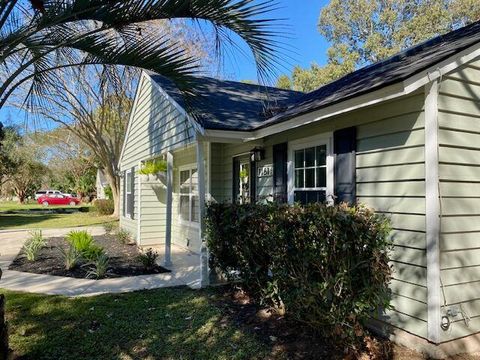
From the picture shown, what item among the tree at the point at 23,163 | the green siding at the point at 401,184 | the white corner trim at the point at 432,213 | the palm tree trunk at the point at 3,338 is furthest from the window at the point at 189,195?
the tree at the point at 23,163

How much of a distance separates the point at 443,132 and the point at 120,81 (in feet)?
11.5

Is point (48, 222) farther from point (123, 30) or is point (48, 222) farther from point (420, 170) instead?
point (420, 170)

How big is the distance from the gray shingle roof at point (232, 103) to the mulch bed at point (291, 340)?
271 cm

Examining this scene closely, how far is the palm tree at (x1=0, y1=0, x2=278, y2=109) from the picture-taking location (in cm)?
328

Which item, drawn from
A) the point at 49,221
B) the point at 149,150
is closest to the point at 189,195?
the point at 149,150

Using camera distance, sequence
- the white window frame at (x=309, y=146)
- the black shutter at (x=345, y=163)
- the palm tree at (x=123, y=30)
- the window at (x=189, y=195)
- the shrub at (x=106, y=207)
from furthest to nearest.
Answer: the shrub at (x=106, y=207) → the window at (x=189, y=195) → the white window frame at (x=309, y=146) → the black shutter at (x=345, y=163) → the palm tree at (x=123, y=30)

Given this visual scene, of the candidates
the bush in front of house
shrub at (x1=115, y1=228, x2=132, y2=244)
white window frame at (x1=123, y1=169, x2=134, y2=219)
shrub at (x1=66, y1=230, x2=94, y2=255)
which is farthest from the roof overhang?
white window frame at (x1=123, y1=169, x2=134, y2=219)

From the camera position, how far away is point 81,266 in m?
8.01

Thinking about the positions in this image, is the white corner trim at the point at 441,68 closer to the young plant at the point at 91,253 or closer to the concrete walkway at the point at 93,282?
the concrete walkway at the point at 93,282

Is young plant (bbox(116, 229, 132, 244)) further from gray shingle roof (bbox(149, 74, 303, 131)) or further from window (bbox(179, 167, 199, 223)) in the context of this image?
gray shingle roof (bbox(149, 74, 303, 131))

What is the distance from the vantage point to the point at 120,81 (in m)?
4.13

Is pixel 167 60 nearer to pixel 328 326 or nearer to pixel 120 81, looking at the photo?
pixel 120 81

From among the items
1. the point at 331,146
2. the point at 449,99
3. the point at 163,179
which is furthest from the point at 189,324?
the point at 163,179

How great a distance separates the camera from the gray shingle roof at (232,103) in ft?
21.7
